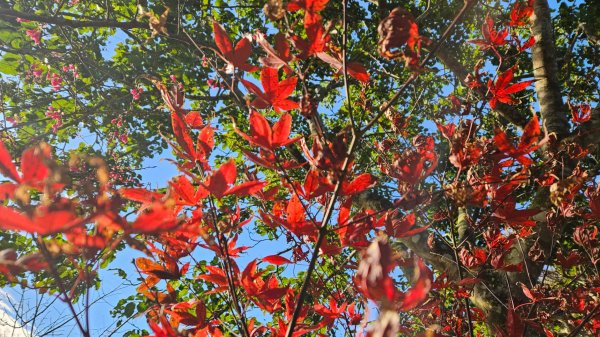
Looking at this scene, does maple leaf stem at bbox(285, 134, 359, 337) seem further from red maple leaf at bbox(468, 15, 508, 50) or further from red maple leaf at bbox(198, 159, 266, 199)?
red maple leaf at bbox(468, 15, 508, 50)

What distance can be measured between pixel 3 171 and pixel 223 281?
0.67 metres

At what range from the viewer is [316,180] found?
85 centimetres

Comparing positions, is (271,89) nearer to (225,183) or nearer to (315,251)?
(225,183)

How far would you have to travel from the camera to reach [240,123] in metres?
4.50

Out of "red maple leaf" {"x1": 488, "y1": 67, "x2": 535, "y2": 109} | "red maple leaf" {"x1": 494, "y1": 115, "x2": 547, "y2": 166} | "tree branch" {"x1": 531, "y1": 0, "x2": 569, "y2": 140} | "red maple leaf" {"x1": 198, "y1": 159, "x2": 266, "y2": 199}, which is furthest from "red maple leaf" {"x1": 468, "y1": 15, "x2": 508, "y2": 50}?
"red maple leaf" {"x1": 198, "y1": 159, "x2": 266, "y2": 199}

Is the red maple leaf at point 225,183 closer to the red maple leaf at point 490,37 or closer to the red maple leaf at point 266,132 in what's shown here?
the red maple leaf at point 266,132

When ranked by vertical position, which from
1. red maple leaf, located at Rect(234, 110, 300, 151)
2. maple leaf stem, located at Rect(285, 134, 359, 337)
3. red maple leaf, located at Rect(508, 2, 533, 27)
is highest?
red maple leaf, located at Rect(508, 2, 533, 27)

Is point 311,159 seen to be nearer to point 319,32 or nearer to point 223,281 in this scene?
point 319,32

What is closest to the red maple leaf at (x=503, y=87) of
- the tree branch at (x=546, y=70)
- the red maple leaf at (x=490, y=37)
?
the red maple leaf at (x=490, y=37)

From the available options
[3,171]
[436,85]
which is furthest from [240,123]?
[3,171]

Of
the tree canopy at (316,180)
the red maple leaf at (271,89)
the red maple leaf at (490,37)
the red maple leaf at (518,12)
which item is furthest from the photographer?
the red maple leaf at (518,12)

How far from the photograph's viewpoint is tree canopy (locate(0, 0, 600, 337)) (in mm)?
522

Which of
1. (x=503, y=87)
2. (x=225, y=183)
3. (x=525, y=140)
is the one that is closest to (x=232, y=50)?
(x=225, y=183)

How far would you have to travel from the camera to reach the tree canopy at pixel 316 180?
0.52 m
